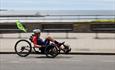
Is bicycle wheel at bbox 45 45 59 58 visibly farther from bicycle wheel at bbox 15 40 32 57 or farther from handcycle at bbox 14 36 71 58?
bicycle wheel at bbox 15 40 32 57

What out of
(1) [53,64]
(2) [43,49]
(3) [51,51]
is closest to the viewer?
(1) [53,64]

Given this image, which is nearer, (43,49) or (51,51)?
(51,51)

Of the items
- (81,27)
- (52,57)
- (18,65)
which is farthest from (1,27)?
(18,65)

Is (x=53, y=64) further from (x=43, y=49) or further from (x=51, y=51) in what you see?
(x=43, y=49)

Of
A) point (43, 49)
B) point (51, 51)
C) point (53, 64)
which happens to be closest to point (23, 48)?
point (43, 49)

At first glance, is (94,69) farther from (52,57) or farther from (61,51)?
(61,51)

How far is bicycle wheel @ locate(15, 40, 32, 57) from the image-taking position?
16969 millimetres

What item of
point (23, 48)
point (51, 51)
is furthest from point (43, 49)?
point (23, 48)

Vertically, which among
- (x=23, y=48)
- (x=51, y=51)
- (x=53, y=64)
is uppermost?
(x=23, y=48)

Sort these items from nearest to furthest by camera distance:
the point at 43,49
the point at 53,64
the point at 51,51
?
the point at 53,64, the point at 51,51, the point at 43,49

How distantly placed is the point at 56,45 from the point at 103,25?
16.5 metres

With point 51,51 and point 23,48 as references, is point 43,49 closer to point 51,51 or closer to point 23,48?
point 51,51

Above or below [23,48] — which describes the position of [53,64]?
below

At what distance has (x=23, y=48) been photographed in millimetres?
16828
